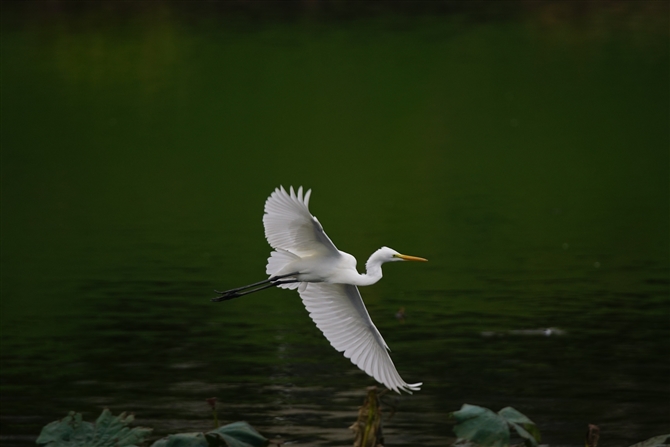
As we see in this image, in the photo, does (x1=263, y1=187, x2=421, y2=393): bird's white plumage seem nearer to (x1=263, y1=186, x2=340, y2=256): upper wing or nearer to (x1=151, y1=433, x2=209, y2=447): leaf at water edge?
(x1=263, y1=186, x2=340, y2=256): upper wing

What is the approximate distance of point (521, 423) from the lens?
556cm

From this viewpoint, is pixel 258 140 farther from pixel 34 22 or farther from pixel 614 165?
pixel 34 22

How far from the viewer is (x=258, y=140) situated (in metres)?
21.3

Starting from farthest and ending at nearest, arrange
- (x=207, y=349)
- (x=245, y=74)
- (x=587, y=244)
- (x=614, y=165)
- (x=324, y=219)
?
(x=245, y=74) → (x=614, y=165) → (x=324, y=219) → (x=587, y=244) → (x=207, y=349)

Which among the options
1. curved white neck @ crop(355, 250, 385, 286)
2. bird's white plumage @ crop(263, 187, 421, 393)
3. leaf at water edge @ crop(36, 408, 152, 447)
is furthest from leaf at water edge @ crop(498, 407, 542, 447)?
leaf at water edge @ crop(36, 408, 152, 447)

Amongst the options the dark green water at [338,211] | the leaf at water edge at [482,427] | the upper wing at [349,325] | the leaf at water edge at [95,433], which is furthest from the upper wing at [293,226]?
the dark green water at [338,211]

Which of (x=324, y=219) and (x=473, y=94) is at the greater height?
(x=473, y=94)

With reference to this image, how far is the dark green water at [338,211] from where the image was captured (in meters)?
9.16

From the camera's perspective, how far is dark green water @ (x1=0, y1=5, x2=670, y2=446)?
9164mm

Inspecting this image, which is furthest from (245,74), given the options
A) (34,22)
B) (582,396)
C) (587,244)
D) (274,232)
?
(274,232)

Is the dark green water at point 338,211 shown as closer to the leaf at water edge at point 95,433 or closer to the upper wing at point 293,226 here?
the upper wing at point 293,226

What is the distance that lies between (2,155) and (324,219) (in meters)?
7.23

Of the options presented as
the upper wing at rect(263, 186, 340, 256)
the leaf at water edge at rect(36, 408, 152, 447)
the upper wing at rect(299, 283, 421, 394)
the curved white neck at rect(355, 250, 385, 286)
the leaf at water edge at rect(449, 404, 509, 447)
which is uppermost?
the upper wing at rect(263, 186, 340, 256)

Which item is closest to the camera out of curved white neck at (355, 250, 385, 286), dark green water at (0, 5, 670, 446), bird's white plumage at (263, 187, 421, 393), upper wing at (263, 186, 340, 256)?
upper wing at (263, 186, 340, 256)
